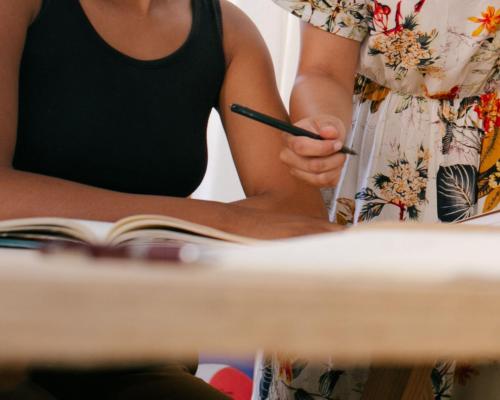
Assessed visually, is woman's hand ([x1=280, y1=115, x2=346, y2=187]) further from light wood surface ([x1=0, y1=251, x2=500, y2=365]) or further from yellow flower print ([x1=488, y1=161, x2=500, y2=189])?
light wood surface ([x1=0, y1=251, x2=500, y2=365])

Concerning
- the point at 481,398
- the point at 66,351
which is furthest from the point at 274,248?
the point at 481,398

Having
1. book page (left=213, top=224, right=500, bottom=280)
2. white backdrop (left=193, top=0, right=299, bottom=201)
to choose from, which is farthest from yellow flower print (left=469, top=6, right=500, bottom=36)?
white backdrop (left=193, top=0, right=299, bottom=201)

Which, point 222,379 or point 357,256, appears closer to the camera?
point 357,256

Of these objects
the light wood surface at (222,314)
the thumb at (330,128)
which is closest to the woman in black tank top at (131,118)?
the thumb at (330,128)

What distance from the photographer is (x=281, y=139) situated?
1162 mm

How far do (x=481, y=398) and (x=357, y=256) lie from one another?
2.71 feet

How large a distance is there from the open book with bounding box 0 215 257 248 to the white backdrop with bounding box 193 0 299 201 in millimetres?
1371

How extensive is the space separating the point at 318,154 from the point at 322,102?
0.61ft

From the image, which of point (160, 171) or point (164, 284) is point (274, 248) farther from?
point (160, 171)

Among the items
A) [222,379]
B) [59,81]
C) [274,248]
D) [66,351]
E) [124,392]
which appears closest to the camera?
[66,351]

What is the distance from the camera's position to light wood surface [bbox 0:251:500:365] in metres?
0.27

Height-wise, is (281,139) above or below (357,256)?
above

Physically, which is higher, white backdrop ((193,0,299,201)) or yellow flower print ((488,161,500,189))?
white backdrop ((193,0,299,201))

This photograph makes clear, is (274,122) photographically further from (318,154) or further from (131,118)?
(131,118)
